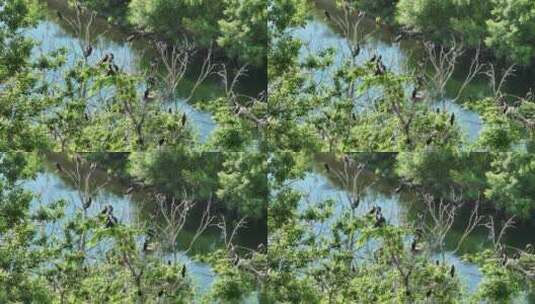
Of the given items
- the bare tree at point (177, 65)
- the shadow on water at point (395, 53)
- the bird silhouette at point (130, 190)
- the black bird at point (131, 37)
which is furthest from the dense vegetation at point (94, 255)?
the shadow on water at point (395, 53)

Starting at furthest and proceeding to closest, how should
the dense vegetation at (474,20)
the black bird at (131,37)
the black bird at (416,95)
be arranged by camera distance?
1. the black bird at (131,37)
2. the black bird at (416,95)
3. the dense vegetation at (474,20)

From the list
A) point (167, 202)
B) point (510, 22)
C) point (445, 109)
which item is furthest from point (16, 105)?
point (510, 22)

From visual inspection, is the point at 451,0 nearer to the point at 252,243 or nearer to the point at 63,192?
the point at 252,243

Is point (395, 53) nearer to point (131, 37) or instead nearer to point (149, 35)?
point (149, 35)

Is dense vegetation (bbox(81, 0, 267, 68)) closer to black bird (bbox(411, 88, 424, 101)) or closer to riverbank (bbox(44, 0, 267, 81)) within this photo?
riverbank (bbox(44, 0, 267, 81))

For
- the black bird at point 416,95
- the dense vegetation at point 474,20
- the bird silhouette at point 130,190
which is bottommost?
the bird silhouette at point 130,190

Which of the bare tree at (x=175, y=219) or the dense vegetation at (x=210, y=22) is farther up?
the dense vegetation at (x=210, y=22)

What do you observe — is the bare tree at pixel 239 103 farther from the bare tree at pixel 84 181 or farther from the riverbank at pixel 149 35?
the bare tree at pixel 84 181

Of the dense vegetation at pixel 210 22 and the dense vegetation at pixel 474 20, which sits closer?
the dense vegetation at pixel 474 20

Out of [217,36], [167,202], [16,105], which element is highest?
[217,36]

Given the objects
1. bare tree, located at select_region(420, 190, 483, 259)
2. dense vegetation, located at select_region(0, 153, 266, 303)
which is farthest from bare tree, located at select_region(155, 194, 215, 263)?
bare tree, located at select_region(420, 190, 483, 259)
